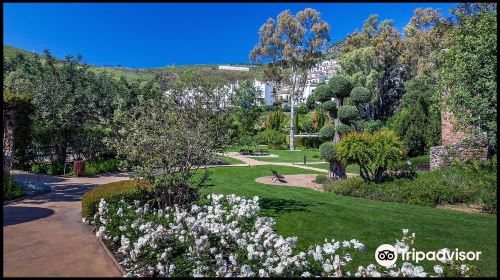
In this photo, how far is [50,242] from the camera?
6141 millimetres

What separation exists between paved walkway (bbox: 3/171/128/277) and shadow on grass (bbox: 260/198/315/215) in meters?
4.51

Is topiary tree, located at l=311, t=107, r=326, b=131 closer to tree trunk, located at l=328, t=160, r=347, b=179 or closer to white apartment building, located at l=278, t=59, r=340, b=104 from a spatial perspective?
white apartment building, located at l=278, t=59, r=340, b=104

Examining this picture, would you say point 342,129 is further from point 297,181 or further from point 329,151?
point 297,181

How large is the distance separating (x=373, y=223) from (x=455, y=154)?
31.7 feet

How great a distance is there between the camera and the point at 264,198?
Result: 37.2ft

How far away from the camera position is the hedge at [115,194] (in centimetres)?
765

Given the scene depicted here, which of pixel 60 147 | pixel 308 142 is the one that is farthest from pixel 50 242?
pixel 308 142

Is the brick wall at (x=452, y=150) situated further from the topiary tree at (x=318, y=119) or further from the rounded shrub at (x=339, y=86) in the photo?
the topiary tree at (x=318, y=119)

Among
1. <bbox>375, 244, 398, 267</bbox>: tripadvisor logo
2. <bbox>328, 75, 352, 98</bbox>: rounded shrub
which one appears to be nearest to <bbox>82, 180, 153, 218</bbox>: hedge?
<bbox>375, 244, 398, 267</bbox>: tripadvisor logo

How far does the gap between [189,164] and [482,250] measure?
5975 millimetres

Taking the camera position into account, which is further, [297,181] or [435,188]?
[297,181]

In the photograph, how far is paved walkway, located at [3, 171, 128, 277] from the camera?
15.9ft

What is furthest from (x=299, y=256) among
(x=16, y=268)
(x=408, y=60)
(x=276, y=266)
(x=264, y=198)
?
(x=408, y=60)

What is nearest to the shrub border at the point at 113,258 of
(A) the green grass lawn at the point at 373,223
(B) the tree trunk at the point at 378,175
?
(A) the green grass lawn at the point at 373,223
